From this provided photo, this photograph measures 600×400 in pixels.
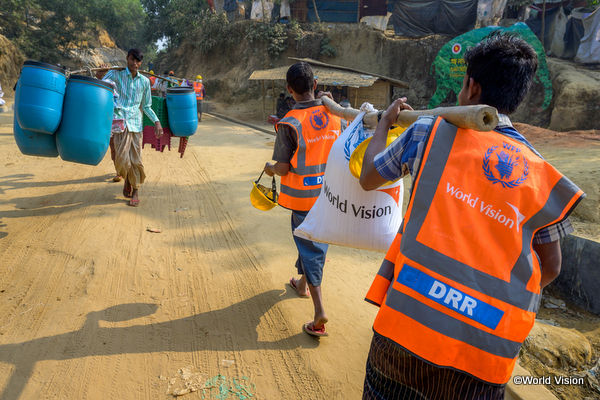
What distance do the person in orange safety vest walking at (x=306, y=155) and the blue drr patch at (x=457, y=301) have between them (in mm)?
1453

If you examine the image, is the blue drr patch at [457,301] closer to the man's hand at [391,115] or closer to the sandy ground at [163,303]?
the man's hand at [391,115]

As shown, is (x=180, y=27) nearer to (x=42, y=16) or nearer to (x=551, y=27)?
(x=42, y=16)

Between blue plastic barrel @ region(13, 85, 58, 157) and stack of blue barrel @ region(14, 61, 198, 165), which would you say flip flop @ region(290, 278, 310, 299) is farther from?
blue plastic barrel @ region(13, 85, 58, 157)

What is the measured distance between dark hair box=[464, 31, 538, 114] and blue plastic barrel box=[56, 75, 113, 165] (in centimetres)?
305

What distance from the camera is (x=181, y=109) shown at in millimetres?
4711

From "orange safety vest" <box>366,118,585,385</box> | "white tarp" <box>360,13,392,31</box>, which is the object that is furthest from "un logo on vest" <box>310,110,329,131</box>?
"white tarp" <box>360,13,392,31</box>

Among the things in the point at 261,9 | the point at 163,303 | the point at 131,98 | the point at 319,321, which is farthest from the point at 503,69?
the point at 261,9

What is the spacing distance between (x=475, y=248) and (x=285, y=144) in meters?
1.65

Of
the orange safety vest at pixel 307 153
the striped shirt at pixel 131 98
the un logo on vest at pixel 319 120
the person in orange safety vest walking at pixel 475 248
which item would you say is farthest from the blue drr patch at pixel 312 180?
the striped shirt at pixel 131 98

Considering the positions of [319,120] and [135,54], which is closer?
[319,120]

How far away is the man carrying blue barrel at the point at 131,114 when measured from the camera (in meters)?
4.40

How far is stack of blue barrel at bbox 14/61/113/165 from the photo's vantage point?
3.03 meters

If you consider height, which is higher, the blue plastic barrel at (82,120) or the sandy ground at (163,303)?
the blue plastic barrel at (82,120)

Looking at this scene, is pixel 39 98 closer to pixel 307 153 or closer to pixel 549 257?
pixel 307 153
